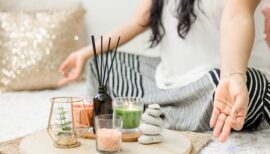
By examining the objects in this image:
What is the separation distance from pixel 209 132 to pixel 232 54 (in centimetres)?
35

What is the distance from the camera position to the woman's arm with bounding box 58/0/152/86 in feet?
6.15

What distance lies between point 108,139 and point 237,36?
44cm

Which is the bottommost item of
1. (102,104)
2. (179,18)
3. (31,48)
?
(102,104)

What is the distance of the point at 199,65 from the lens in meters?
1.70

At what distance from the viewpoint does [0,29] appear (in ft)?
6.96

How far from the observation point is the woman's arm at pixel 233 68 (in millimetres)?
1117

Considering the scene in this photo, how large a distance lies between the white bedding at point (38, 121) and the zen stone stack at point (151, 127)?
0.52 ft

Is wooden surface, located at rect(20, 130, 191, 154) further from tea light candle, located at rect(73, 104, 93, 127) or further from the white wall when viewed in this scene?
the white wall

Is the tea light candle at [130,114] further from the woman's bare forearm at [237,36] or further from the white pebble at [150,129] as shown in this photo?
the woman's bare forearm at [237,36]

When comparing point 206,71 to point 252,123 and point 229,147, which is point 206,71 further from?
point 229,147

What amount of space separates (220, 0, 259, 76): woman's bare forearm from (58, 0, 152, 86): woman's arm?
54cm

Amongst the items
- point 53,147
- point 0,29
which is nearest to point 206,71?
point 53,147

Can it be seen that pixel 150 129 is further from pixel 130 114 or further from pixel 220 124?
pixel 220 124

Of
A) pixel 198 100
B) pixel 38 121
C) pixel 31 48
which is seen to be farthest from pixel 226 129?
pixel 31 48
